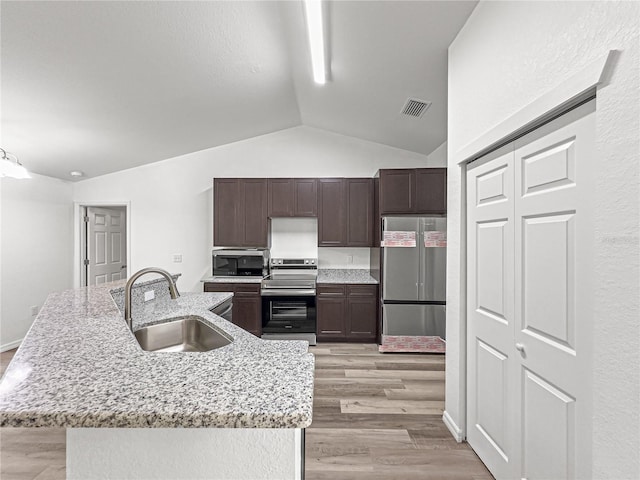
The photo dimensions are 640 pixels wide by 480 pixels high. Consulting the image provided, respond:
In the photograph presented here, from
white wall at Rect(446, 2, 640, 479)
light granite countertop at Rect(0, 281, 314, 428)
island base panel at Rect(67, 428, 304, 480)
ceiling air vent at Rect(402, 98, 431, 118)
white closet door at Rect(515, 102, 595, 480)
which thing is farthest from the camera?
ceiling air vent at Rect(402, 98, 431, 118)

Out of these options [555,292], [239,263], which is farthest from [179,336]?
[239,263]

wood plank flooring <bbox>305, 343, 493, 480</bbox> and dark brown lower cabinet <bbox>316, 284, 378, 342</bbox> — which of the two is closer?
wood plank flooring <bbox>305, 343, 493, 480</bbox>

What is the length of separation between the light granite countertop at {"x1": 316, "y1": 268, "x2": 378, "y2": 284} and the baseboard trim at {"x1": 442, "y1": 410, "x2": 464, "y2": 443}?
6.50 ft

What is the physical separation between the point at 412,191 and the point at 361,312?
1.70m

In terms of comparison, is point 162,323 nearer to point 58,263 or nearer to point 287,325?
point 287,325

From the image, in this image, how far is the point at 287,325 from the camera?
430 centimetres

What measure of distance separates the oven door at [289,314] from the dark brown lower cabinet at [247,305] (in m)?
0.08

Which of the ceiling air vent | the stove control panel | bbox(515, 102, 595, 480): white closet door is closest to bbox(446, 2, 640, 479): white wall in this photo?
bbox(515, 102, 595, 480): white closet door

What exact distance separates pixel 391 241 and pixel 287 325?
1.75 m

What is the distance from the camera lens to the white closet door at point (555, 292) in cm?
125

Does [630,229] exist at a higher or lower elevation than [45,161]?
lower

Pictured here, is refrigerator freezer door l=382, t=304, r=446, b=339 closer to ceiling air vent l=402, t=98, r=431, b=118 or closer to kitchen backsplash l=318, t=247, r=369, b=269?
kitchen backsplash l=318, t=247, r=369, b=269

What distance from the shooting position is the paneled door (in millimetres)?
1266

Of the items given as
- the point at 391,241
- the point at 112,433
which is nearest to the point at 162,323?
the point at 112,433
